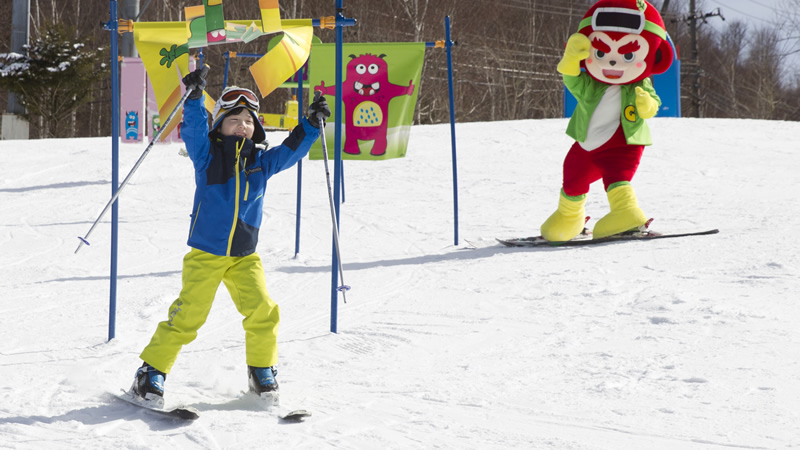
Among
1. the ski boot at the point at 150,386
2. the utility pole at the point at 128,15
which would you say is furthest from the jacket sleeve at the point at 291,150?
the utility pole at the point at 128,15

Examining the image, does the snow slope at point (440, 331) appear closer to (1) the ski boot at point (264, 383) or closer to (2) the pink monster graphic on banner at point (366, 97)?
(1) the ski boot at point (264, 383)

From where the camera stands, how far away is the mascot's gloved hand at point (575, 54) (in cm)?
732

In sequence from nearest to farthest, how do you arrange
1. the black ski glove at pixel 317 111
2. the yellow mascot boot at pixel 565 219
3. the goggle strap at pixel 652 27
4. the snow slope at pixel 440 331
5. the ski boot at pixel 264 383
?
1. the snow slope at pixel 440 331
2. the ski boot at pixel 264 383
3. the black ski glove at pixel 317 111
4. the goggle strap at pixel 652 27
5. the yellow mascot boot at pixel 565 219

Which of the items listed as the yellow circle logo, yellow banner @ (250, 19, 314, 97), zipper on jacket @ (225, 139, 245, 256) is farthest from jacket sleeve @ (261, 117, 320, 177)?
the yellow circle logo

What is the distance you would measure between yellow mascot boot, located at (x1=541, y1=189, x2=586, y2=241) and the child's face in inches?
177

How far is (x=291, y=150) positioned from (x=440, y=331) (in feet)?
5.32

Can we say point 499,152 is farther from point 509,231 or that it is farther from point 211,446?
point 211,446

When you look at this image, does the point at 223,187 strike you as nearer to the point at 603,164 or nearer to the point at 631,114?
the point at 603,164

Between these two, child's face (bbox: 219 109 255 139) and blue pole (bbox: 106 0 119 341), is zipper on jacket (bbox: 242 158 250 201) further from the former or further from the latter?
blue pole (bbox: 106 0 119 341)

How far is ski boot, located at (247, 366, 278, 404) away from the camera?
3.43 m

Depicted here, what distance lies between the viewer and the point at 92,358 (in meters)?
4.12

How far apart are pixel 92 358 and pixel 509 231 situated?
207 inches

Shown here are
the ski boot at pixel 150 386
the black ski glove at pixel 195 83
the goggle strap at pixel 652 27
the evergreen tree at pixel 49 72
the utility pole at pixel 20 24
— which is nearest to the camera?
the ski boot at pixel 150 386

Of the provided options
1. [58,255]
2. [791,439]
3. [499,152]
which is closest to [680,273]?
[791,439]
